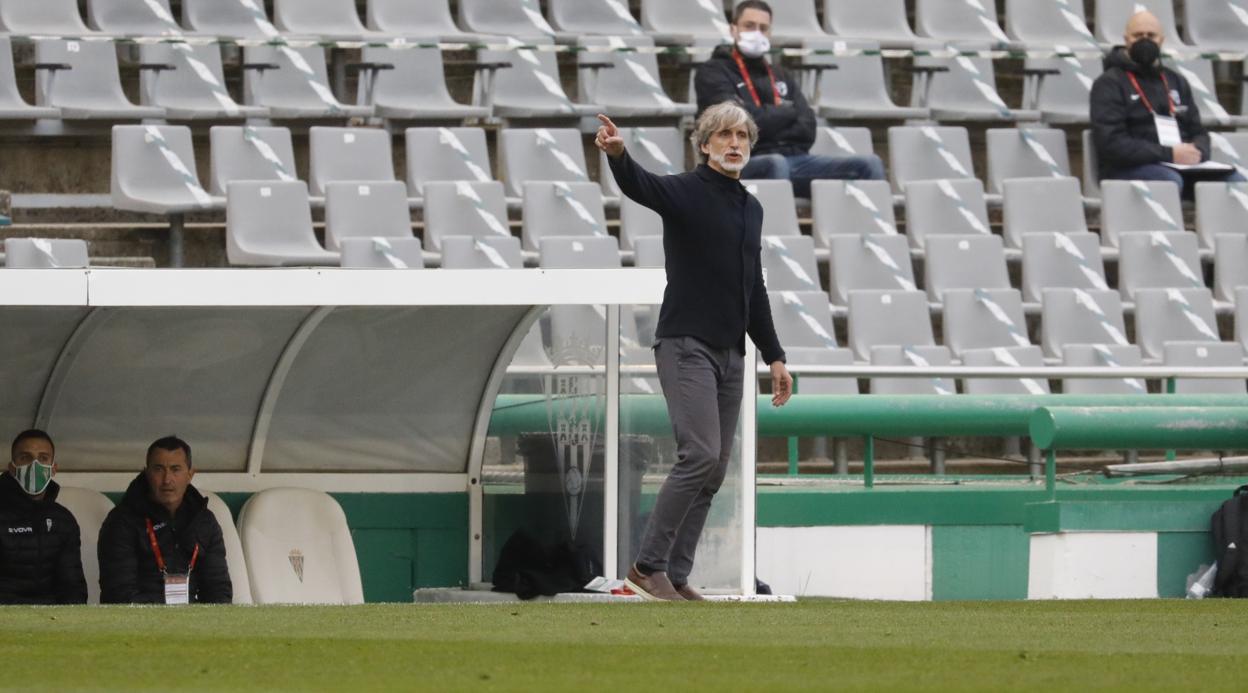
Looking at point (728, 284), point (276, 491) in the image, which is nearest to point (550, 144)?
point (276, 491)

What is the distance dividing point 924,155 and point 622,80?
2.31 m

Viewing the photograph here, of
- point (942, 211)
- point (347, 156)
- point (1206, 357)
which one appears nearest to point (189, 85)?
point (347, 156)

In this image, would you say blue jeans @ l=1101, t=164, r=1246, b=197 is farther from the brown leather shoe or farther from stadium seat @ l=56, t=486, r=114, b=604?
the brown leather shoe

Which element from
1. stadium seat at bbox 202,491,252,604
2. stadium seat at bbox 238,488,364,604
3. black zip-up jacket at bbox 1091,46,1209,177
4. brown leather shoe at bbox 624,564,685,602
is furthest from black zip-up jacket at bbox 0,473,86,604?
black zip-up jacket at bbox 1091,46,1209,177

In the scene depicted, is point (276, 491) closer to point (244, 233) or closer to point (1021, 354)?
point (244, 233)

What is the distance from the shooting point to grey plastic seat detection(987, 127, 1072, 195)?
17016 mm

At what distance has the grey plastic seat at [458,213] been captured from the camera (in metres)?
14.6

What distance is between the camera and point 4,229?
14430mm

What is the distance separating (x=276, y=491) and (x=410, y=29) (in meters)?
7.21

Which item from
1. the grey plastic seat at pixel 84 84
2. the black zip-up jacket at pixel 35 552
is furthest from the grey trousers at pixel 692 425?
the grey plastic seat at pixel 84 84

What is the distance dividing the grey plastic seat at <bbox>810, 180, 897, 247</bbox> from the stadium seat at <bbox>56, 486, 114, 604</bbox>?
21.9 feet

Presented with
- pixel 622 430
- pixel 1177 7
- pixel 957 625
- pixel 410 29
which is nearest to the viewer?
pixel 957 625

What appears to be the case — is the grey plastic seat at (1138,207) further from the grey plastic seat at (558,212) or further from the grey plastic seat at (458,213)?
the grey plastic seat at (458,213)

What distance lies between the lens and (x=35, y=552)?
9508 millimetres
